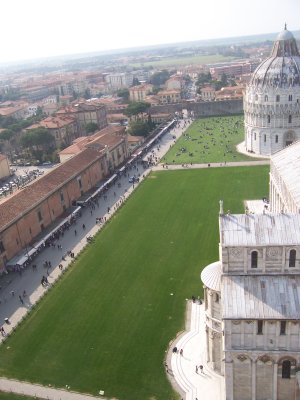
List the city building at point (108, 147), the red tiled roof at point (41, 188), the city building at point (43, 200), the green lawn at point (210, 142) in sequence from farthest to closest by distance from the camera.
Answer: the green lawn at point (210, 142)
the city building at point (108, 147)
the red tiled roof at point (41, 188)
the city building at point (43, 200)

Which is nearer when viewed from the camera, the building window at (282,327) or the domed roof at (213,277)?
the building window at (282,327)

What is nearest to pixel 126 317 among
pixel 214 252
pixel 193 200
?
pixel 214 252

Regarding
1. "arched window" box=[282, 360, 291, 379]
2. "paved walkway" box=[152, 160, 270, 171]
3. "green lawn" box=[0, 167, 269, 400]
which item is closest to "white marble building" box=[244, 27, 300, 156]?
"paved walkway" box=[152, 160, 270, 171]

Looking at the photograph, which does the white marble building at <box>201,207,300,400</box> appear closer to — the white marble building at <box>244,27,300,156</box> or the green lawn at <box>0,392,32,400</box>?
the green lawn at <box>0,392,32,400</box>

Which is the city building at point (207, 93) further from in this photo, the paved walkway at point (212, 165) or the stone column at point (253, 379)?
the stone column at point (253, 379)

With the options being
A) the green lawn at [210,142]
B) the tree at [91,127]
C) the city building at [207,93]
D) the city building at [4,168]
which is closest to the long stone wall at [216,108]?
the green lawn at [210,142]

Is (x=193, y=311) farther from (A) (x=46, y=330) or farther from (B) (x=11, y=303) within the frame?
(B) (x=11, y=303)
